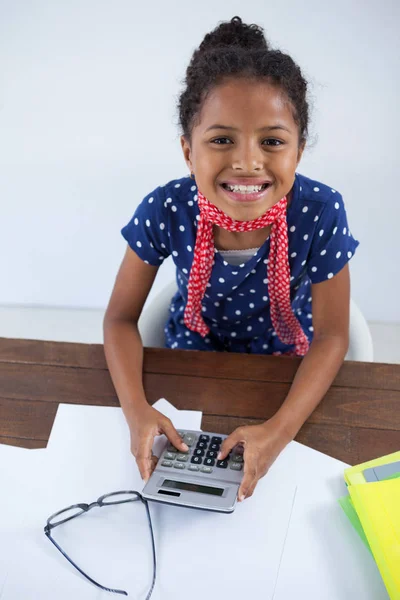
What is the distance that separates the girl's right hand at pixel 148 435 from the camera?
2.41 ft

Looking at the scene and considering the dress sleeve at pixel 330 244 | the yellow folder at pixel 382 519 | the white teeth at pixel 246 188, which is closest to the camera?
the yellow folder at pixel 382 519

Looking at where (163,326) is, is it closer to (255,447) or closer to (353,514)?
(255,447)

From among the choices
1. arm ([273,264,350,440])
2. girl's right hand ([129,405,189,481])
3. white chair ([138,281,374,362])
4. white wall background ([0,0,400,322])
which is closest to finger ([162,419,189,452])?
girl's right hand ([129,405,189,481])

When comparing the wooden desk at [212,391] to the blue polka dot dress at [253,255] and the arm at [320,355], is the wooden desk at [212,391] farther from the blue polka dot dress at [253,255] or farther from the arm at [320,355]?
Result: the blue polka dot dress at [253,255]

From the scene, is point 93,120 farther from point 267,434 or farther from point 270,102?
point 267,434

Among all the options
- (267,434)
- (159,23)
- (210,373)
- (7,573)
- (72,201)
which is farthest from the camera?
(72,201)

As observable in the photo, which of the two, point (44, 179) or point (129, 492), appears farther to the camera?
point (44, 179)

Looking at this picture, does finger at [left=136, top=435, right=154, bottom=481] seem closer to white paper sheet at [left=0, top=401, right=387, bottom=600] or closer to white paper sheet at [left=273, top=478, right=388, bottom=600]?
white paper sheet at [left=0, top=401, right=387, bottom=600]

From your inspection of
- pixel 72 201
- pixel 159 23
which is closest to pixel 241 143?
pixel 159 23

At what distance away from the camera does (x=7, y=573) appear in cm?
63

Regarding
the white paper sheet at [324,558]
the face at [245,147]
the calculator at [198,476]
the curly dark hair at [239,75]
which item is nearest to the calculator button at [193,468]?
the calculator at [198,476]

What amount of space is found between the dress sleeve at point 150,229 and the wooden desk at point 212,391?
0.17 meters

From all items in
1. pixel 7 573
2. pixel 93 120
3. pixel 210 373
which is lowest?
pixel 7 573

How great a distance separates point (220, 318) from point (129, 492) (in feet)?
1.48
